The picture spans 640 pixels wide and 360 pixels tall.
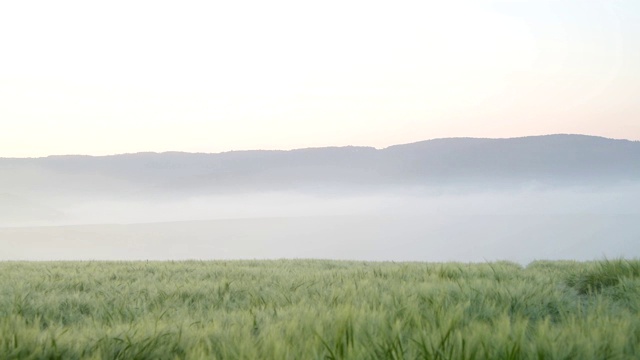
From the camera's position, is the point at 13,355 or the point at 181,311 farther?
the point at 181,311

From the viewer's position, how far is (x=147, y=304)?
208 inches

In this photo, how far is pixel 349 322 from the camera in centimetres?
278

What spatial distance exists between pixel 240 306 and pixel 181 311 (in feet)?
1.96

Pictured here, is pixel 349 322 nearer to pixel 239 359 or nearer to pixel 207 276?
pixel 239 359

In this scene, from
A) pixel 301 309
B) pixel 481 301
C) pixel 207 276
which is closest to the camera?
pixel 301 309

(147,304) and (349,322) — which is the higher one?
(349,322)

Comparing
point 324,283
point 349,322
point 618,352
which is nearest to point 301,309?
point 349,322

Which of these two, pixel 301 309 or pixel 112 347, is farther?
pixel 301 309

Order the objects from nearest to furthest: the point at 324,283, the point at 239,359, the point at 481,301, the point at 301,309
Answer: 1. the point at 239,359
2. the point at 301,309
3. the point at 481,301
4. the point at 324,283

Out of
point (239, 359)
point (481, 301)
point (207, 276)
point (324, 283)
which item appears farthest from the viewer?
point (207, 276)

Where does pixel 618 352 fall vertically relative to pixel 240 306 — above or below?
above

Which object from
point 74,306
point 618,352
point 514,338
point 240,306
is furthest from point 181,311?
point 618,352

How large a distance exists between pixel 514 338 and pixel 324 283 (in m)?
4.22

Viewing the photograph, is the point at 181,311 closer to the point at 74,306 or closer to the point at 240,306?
the point at 240,306
